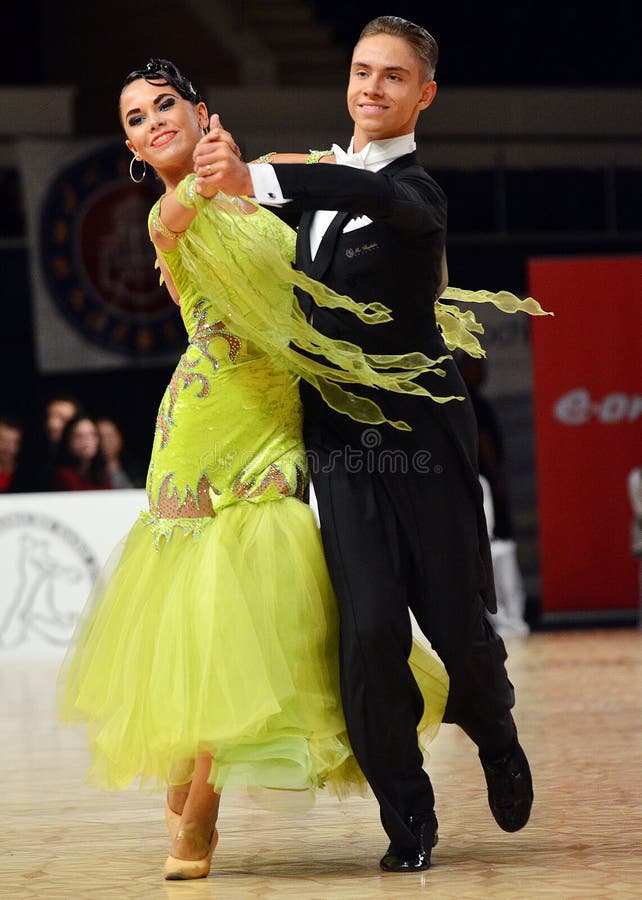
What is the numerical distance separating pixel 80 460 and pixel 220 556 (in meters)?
6.19

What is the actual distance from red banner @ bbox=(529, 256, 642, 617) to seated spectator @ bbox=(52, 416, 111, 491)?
256 centimetres

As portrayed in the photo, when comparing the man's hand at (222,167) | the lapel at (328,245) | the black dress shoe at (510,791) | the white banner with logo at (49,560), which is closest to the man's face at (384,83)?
the lapel at (328,245)

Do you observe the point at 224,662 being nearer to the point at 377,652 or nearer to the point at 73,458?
the point at 377,652

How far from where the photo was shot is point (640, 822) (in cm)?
307

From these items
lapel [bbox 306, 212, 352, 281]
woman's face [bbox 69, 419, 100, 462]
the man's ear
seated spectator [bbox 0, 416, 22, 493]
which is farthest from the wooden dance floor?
seated spectator [bbox 0, 416, 22, 493]

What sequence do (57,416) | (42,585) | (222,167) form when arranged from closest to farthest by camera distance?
(222,167), (42,585), (57,416)

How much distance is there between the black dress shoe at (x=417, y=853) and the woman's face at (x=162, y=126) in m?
1.30

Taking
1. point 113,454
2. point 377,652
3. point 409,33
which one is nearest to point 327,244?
point 409,33

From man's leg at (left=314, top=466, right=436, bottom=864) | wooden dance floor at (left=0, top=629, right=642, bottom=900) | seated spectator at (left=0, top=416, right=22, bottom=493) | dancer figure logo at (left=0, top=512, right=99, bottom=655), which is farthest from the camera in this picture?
seated spectator at (left=0, top=416, right=22, bottom=493)

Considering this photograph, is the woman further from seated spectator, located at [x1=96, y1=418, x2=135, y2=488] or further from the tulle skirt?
seated spectator, located at [x1=96, y1=418, x2=135, y2=488]

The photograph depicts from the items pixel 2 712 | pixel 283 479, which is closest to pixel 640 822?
pixel 283 479

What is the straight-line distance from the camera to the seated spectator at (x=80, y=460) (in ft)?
28.7

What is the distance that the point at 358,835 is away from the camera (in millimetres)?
3178

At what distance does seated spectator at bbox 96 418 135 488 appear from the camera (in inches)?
344
